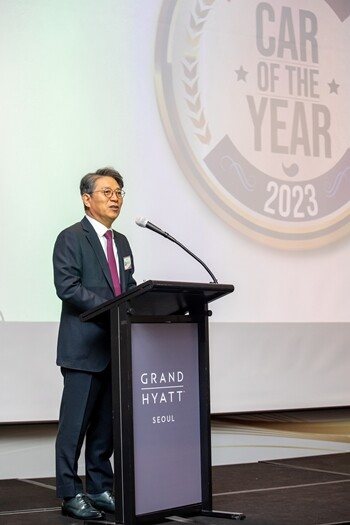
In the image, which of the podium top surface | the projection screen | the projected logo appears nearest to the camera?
the podium top surface

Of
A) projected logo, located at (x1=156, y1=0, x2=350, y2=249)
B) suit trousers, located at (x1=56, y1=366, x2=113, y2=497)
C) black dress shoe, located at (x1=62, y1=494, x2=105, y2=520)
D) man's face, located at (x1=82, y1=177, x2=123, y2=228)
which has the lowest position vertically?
black dress shoe, located at (x1=62, y1=494, x2=105, y2=520)

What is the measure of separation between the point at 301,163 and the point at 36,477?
2.37 meters

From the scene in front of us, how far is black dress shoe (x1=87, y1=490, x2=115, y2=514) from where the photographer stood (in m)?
3.62

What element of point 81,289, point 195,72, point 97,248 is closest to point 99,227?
point 97,248

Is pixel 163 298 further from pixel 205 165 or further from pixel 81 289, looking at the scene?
pixel 205 165

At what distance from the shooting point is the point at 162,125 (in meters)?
4.93

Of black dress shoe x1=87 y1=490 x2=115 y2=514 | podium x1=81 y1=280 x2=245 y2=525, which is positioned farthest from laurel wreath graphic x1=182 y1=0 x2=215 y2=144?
black dress shoe x1=87 y1=490 x2=115 y2=514

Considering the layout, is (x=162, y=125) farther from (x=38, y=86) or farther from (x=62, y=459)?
(x=62, y=459)

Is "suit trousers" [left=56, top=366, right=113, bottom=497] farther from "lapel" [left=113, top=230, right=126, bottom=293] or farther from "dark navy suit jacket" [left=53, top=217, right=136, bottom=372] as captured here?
"lapel" [left=113, top=230, right=126, bottom=293]

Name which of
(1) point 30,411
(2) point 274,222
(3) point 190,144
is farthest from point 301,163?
(1) point 30,411

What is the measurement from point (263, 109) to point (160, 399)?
246 centimetres

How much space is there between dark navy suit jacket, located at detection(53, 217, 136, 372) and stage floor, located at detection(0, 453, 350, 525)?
0.63 metres

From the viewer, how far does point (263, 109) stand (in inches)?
208

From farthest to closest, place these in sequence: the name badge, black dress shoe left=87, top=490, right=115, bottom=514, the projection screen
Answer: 1. the projection screen
2. the name badge
3. black dress shoe left=87, top=490, right=115, bottom=514
